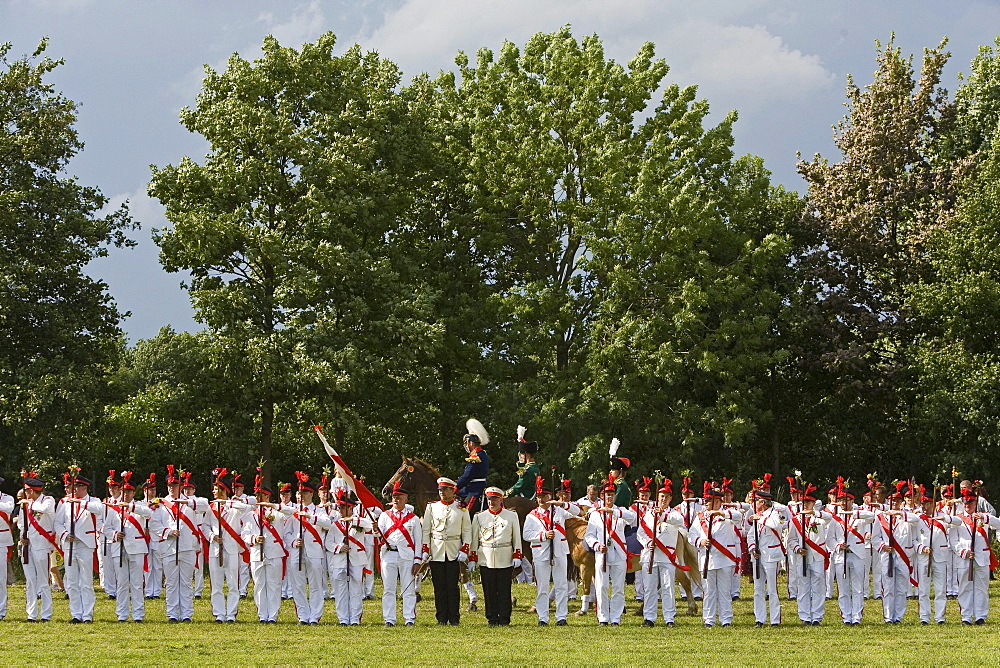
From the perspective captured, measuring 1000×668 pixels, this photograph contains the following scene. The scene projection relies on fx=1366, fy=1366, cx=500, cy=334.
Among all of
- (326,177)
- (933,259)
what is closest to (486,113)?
(326,177)

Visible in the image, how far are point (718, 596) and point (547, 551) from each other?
7.23 feet

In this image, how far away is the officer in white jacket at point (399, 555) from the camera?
55.1ft

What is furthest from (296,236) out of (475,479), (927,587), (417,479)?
(927,587)

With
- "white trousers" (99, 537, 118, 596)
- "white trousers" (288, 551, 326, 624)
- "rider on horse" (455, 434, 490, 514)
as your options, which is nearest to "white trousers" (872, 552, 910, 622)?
"rider on horse" (455, 434, 490, 514)

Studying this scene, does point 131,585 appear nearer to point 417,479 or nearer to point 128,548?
point 128,548

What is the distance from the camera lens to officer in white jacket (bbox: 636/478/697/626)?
17.0 meters

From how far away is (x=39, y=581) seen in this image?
16.7 meters

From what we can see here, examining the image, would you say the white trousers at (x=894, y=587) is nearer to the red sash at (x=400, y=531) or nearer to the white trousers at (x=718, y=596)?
the white trousers at (x=718, y=596)

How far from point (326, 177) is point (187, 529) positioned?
16681 millimetres

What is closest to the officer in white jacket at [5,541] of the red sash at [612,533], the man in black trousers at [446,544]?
the man in black trousers at [446,544]

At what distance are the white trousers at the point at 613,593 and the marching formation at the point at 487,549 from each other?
0.02 m

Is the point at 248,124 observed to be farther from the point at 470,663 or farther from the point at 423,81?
the point at 470,663

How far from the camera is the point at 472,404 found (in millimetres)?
35625

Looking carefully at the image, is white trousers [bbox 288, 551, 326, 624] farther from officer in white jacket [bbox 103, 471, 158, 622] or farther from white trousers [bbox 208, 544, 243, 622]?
officer in white jacket [bbox 103, 471, 158, 622]
